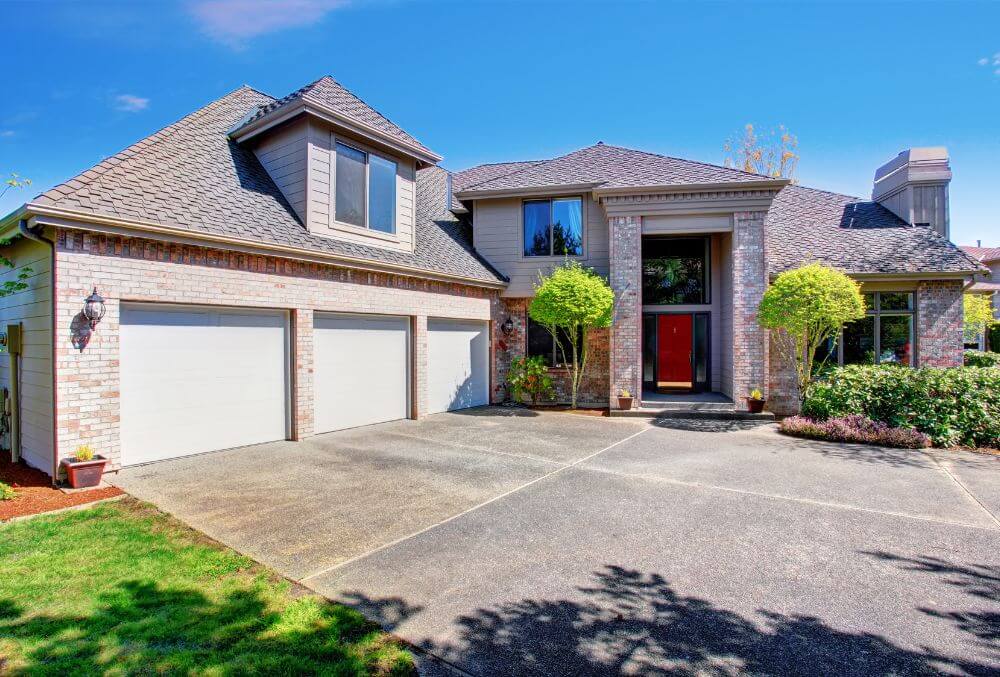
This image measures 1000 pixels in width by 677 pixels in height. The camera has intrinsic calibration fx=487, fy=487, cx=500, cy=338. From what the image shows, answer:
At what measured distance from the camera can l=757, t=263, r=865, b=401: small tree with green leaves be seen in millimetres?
9953

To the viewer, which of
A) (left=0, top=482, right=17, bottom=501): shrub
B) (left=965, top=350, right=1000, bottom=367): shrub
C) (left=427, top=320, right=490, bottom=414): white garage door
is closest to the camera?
(left=0, top=482, right=17, bottom=501): shrub

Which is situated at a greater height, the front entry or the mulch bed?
the front entry

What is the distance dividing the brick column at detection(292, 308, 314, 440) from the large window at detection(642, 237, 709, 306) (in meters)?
9.89

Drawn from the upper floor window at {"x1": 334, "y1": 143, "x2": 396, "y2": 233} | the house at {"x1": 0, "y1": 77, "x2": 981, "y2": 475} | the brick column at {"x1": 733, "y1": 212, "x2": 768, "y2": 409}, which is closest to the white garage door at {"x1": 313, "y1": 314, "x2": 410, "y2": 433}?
the house at {"x1": 0, "y1": 77, "x2": 981, "y2": 475}

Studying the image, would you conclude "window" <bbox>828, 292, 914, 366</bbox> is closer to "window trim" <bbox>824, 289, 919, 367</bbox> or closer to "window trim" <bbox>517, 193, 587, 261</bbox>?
"window trim" <bbox>824, 289, 919, 367</bbox>

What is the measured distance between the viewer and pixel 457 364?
12945 mm

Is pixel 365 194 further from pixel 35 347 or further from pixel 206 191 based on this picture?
pixel 35 347

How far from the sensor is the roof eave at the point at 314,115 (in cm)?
916

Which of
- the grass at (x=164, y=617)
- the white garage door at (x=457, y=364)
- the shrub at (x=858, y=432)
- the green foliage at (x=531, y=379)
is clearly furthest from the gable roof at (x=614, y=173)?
the grass at (x=164, y=617)

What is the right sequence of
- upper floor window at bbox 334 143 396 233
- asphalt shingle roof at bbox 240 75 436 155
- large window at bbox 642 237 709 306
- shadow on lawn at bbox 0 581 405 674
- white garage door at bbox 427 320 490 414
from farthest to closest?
1. large window at bbox 642 237 709 306
2. white garage door at bbox 427 320 490 414
3. upper floor window at bbox 334 143 396 233
4. asphalt shingle roof at bbox 240 75 436 155
5. shadow on lawn at bbox 0 581 405 674

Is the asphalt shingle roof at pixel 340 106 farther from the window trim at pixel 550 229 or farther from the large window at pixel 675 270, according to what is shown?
the large window at pixel 675 270

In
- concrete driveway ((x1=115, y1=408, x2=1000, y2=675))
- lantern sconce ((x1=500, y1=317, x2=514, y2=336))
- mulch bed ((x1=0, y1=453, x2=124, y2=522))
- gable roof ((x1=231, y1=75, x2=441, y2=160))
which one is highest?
gable roof ((x1=231, y1=75, x2=441, y2=160))

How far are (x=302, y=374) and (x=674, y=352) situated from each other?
1069 centimetres

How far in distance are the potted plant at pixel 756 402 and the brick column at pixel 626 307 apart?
2.57 m
